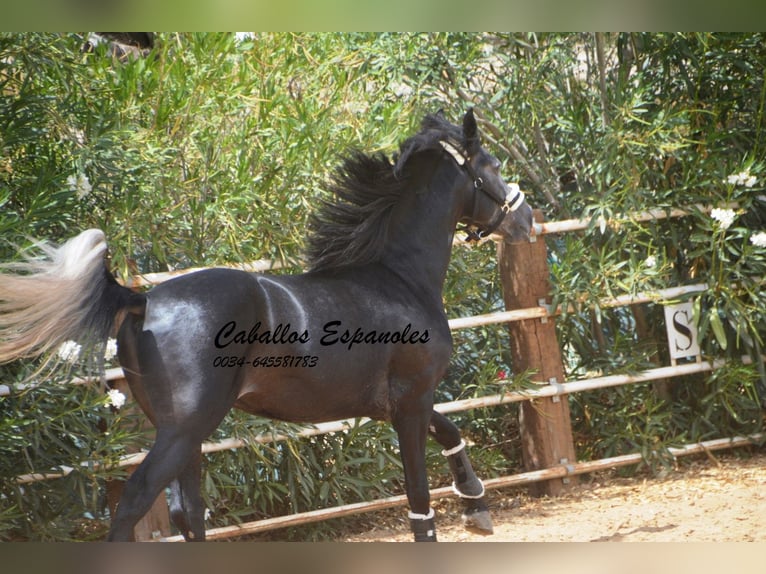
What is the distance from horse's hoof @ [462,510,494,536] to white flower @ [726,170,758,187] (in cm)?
193

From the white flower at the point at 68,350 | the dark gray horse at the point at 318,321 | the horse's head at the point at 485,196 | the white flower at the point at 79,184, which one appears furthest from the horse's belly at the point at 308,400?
the white flower at the point at 79,184

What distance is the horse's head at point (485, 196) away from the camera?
310 cm

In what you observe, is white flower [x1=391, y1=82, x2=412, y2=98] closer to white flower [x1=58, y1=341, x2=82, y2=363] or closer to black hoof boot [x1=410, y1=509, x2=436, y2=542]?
white flower [x1=58, y1=341, x2=82, y2=363]

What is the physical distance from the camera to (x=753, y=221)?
436 centimetres

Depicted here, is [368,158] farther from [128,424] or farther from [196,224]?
[128,424]

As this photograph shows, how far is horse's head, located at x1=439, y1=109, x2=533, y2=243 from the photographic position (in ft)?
10.2

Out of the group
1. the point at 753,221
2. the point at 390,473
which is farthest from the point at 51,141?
the point at 753,221

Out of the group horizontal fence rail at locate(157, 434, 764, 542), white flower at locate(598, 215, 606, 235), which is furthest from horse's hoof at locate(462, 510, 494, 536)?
white flower at locate(598, 215, 606, 235)

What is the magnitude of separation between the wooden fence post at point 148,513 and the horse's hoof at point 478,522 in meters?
1.17

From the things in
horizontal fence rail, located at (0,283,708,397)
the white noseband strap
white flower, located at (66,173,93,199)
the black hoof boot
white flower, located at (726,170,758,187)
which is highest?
white flower, located at (66,173,93,199)

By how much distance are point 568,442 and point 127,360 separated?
2.23 m

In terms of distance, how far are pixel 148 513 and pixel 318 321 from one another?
1239mm

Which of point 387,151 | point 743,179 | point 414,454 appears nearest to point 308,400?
point 414,454

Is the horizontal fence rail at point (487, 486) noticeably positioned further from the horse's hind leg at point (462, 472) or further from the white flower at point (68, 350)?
the white flower at point (68, 350)
